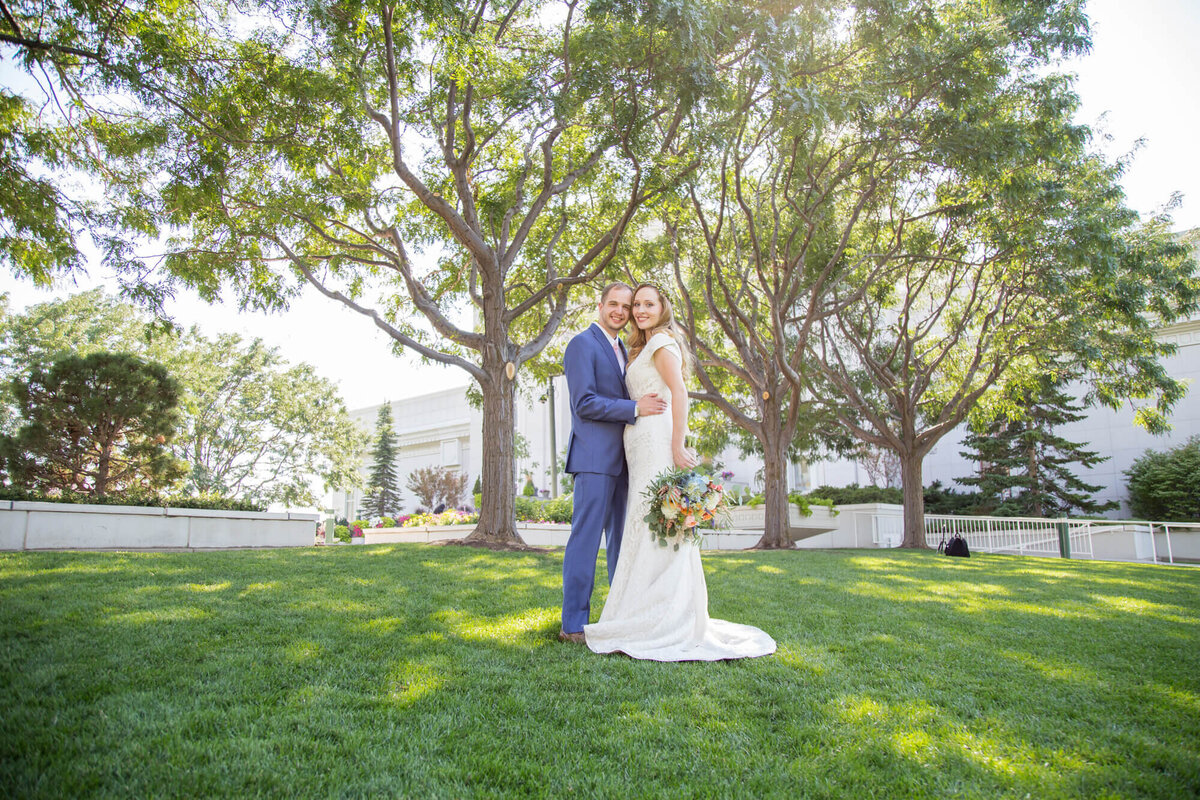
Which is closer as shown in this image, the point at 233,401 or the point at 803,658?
the point at 803,658

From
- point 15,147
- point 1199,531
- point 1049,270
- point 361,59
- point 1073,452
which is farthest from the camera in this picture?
point 1073,452

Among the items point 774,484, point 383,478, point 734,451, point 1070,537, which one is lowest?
point 1070,537

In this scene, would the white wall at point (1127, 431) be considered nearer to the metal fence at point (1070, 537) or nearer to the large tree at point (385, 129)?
the metal fence at point (1070, 537)

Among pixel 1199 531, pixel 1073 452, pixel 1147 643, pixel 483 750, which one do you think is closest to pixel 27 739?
pixel 483 750

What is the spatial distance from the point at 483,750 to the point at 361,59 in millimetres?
9690

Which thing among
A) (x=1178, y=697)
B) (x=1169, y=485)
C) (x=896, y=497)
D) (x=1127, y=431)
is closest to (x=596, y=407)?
(x=1178, y=697)

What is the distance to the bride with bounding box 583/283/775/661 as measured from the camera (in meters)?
3.87

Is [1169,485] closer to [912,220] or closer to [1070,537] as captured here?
[1070,537]

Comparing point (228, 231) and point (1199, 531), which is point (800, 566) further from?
point (1199, 531)

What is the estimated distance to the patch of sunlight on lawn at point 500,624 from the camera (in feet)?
13.5

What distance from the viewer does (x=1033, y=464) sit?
87.0 ft

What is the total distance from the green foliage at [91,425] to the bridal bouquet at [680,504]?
11257 mm

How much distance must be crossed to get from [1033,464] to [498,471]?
24752mm

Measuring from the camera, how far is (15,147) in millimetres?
7844
